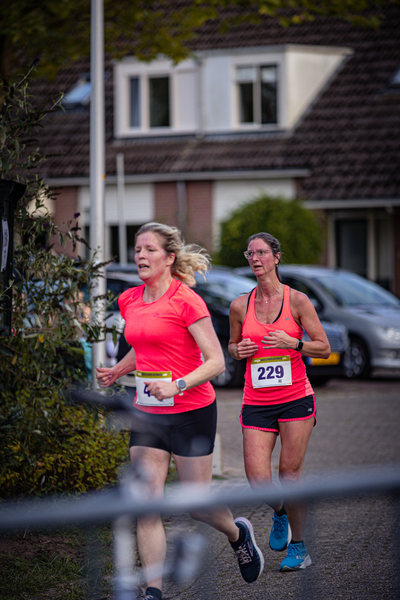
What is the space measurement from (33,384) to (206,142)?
61.7ft

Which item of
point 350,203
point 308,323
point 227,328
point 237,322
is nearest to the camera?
point 308,323

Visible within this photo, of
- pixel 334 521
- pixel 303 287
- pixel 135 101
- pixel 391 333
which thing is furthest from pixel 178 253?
pixel 135 101

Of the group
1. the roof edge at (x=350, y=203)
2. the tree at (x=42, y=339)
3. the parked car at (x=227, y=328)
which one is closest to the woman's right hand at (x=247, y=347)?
the tree at (x=42, y=339)

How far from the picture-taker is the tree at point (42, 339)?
5184 mm

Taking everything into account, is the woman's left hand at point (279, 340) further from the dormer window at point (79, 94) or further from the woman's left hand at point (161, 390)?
the dormer window at point (79, 94)

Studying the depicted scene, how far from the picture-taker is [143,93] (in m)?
24.1

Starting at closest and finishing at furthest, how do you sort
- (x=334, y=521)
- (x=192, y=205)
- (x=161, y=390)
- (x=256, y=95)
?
(x=334, y=521), (x=161, y=390), (x=192, y=205), (x=256, y=95)

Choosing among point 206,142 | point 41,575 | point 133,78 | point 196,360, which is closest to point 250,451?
point 196,360

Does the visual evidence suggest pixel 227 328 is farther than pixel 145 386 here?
Yes

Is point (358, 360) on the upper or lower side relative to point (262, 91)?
lower

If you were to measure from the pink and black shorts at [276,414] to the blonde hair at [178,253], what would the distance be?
2.62 ft

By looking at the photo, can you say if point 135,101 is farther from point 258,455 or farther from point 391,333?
point 258,455

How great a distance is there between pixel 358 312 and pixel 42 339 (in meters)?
9.55

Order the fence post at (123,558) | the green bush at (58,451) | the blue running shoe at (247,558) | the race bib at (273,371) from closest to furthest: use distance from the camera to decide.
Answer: the fence post at (123,558), the blue running shoe at (247,558), the race bib at (273,371), the green bush at (58,451)
